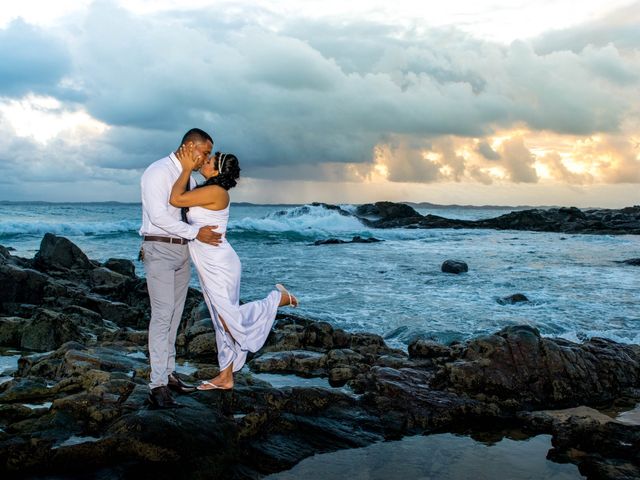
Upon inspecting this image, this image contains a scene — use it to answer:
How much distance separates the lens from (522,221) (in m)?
61.1

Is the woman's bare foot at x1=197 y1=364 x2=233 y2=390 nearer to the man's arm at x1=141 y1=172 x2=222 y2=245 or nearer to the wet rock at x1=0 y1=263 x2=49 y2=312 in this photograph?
the man's arm at x1=141 y1=172 x2=222 y2=245

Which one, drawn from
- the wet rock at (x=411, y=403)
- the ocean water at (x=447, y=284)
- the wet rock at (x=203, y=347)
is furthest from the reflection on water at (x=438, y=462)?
the ocean water at (x=447, y=284)

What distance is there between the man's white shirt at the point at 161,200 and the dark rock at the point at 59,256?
13.2 metres

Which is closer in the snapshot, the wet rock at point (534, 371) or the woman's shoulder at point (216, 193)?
the woman's shoulder at point (216, 193)

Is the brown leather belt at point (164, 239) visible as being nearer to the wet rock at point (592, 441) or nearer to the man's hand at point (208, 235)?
the man's hand at point (208, 235)

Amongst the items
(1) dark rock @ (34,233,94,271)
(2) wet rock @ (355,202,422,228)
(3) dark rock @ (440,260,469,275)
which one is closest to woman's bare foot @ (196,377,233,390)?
(1) dark rock @ (34,233,94,271)

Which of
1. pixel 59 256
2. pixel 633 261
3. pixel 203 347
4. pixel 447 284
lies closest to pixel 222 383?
pixel 203 347

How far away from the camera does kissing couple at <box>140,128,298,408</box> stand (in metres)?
4.98

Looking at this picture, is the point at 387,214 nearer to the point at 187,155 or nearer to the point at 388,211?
the point at 388,211

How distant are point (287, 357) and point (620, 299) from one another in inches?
471

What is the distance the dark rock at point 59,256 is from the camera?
1688 centimetres

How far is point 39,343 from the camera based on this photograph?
9.30m

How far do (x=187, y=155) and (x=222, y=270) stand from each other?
3.73 ft

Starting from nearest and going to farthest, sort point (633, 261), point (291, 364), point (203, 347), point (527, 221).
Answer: point (291, 364) → point (203, 347) → point (633, 261) → point (527, 221)
